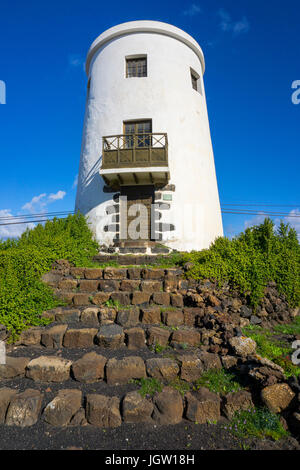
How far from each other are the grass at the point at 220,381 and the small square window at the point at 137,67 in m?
13.8

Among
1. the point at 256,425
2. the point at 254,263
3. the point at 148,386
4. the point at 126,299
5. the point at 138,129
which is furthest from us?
the point at 138,129

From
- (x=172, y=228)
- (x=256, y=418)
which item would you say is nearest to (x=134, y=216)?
(x=172, y=228)

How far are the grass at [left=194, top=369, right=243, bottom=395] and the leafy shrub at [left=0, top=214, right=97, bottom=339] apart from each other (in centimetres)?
343

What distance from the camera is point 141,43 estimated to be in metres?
12.3

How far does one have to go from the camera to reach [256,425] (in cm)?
291

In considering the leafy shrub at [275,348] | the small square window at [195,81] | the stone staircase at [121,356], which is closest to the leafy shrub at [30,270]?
the stone staircase at [121,356]

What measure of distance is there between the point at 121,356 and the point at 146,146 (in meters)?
9.41

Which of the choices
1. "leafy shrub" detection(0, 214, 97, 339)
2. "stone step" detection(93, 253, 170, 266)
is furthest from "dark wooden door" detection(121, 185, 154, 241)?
"leafy shrub" detection(0, 214, 97, 339)

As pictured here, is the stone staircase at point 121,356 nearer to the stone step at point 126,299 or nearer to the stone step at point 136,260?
the stone step at point 126,299

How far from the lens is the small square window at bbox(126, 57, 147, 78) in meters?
12.4

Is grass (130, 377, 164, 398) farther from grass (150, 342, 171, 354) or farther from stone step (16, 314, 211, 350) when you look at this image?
stone step (16, 314, 211, 350)

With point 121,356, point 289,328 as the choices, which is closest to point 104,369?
point 121,356

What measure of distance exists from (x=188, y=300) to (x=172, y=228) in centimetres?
573

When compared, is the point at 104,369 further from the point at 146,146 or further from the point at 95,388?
the point at 146,146
